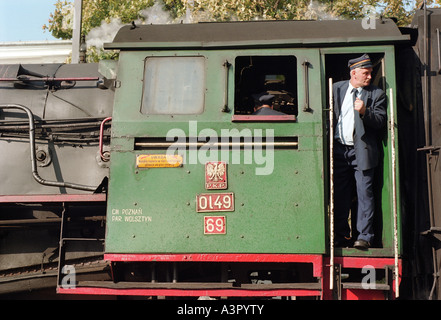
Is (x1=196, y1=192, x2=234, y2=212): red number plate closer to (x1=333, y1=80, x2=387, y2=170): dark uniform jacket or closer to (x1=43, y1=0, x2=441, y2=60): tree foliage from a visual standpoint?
(x1=333, y1=80, x2=387, y2=170): dark uniform jacket

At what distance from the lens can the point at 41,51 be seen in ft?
57.7

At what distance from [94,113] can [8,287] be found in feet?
6.56

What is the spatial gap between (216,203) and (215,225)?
0.64ft

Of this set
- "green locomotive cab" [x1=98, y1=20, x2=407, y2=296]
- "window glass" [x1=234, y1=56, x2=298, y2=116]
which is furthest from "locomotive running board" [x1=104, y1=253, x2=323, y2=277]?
"window glass" [x1=234, y1=56, x2=298, y2=116]

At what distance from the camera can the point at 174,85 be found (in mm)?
5172

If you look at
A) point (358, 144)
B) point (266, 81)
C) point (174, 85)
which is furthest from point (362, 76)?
point (174, 85)

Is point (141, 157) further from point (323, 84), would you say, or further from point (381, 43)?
point (381, 43)

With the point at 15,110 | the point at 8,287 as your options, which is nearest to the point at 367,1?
the point at 15,110

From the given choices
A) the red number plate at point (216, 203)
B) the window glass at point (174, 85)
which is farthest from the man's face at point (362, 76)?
the red number plate at point (216, 203)

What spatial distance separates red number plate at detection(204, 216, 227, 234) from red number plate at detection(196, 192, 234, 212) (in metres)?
0.08

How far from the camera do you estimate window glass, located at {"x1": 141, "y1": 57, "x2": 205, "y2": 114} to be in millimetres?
5117

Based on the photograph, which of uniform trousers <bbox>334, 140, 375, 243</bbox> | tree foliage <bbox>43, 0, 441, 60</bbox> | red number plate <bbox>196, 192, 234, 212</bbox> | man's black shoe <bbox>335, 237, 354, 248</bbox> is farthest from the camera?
tree foliage <bbox>43, 0, 441, 60</bbox>

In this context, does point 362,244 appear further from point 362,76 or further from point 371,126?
point 362,76

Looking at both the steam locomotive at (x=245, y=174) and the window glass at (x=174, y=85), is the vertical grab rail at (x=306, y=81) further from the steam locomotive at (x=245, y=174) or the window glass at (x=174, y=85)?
the window glass at (x=174, y=85)
